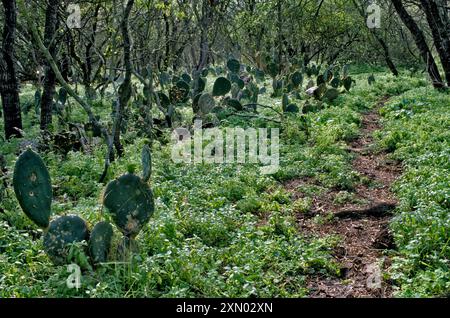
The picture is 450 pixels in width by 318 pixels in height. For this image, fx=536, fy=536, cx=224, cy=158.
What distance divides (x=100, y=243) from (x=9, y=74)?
5.87 m

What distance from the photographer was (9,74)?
334 inches

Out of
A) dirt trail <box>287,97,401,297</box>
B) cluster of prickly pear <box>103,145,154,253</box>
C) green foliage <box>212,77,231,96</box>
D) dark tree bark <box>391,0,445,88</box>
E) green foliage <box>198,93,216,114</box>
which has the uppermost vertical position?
A: dark tree bark <box>391,0,445,88</box>

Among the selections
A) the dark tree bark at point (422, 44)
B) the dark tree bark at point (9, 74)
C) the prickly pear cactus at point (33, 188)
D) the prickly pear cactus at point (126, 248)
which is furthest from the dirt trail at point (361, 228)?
the dark tree bark at point (422, 44)

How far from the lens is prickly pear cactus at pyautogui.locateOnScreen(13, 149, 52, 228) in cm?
358

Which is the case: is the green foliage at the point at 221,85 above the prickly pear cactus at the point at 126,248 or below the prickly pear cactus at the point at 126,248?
above

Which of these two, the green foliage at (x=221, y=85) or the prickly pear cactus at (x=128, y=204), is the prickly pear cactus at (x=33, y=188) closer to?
the prickly pear cactus at (x=128, y=204)

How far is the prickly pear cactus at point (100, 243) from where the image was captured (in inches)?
139

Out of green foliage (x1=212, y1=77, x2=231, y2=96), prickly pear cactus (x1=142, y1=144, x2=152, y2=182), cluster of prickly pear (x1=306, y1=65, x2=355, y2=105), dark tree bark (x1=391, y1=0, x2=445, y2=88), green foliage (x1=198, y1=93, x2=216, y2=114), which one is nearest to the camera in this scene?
prickly pear cactus (x1=142, y1=144, x2=152, y2=182)

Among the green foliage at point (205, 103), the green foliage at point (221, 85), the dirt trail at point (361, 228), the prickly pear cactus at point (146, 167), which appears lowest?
the dirt trail at point (361, 228)

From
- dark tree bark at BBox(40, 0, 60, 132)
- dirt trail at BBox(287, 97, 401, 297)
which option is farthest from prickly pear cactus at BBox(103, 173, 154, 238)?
dark tree bark at BBox(40, 0, 60, 132)

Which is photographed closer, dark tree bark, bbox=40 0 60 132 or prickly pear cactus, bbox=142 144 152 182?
prickly pear cactus, bbox=142 144 152 182

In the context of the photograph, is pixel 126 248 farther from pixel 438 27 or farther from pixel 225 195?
pixel 438 27

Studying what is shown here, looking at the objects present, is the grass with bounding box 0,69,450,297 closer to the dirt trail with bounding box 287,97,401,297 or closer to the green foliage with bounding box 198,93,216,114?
the dirt trail with bounding box 287,97,401,297
